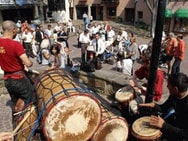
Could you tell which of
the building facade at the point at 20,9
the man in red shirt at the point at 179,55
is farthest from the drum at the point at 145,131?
the building facade at the point at 20,9

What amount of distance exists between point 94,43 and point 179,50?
11.4 ft

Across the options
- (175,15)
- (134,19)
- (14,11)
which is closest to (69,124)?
(175,15)

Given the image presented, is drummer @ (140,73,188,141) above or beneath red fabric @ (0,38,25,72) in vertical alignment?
beneath

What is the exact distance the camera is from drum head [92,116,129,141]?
357 cm

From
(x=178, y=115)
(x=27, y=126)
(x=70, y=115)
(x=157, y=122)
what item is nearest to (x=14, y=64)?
(x=27, y=126)

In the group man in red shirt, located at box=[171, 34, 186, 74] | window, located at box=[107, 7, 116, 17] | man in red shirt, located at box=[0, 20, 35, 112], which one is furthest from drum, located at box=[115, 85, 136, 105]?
window, located at box=[107, 7, 116, 17]

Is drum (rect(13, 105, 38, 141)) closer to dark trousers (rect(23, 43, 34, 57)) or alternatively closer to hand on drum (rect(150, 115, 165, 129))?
hand on drum (rect(150, 115, 165, 129))

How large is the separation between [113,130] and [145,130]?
1.71 feet

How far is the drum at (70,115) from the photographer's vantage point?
332cm

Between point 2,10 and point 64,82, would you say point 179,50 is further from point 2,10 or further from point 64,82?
point 2,10

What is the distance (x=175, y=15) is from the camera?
24031mm

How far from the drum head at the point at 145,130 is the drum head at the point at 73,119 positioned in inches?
21.6

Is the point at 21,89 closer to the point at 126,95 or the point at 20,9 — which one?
the point at 126,95

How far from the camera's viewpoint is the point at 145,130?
10.9 feet
